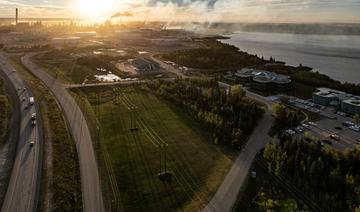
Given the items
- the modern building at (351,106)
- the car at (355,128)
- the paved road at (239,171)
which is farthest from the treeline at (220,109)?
the modern building at (351,106)

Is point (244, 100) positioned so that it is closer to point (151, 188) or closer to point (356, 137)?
point (356, 137)

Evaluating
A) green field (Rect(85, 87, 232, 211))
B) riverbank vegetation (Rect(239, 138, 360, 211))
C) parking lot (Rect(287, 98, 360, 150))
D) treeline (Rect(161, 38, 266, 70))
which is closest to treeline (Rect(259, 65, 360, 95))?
parking lot (Rect(287, 98, 360, 150))

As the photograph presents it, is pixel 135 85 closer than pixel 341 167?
No

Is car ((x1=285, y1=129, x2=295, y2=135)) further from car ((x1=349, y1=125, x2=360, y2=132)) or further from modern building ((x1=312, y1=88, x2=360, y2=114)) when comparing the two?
modern building ((x1=312, y1=88, x2=360, y2=114))

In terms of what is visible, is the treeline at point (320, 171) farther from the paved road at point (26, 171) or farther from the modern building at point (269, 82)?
the modern building at point (269, 82)

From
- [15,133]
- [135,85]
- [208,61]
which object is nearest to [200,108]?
[135,85]

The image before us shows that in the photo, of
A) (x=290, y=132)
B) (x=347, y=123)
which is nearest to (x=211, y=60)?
(x=347, y=123)
